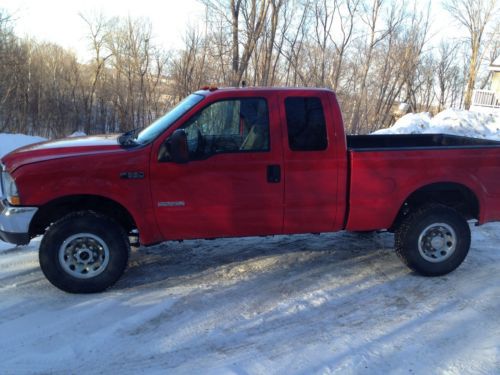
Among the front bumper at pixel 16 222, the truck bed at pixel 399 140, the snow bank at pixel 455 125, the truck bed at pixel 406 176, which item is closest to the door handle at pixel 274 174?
the truck bed at pixel 406 176

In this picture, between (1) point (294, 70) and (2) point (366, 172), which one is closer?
(2) point (366, 172)

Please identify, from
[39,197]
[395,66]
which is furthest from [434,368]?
[395,66]

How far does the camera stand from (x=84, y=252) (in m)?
4.20

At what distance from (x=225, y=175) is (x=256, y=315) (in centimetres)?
137

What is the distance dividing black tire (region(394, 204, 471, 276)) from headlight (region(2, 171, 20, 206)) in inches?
157

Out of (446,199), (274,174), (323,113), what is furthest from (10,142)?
(446,199)

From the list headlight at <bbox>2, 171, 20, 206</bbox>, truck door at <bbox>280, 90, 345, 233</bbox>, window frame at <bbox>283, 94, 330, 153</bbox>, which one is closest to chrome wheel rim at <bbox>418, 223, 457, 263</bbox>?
truck door at <bbox>280, 90, 345, 233</bbox>

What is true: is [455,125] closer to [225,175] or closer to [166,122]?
[225,175]

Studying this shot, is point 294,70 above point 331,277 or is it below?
above

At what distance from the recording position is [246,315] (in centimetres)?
383

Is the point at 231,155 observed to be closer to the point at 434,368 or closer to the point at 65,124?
the point at 434,368

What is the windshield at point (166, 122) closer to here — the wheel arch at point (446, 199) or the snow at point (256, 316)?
the snow at point (256, 316)

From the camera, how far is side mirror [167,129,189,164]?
3.96 m

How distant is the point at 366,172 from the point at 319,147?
22.4 inches
